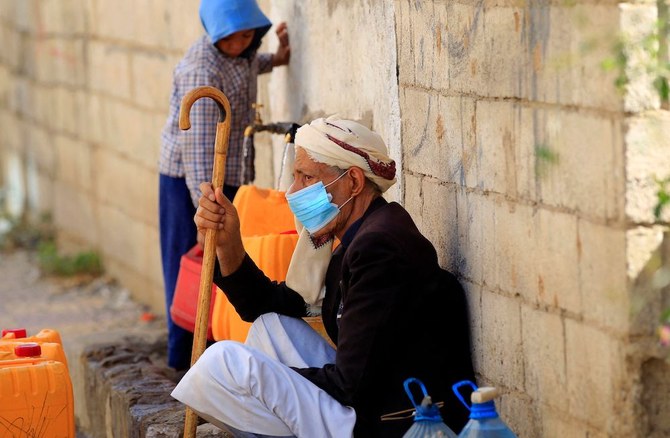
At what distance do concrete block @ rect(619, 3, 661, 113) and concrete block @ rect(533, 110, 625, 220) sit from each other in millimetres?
A: 78

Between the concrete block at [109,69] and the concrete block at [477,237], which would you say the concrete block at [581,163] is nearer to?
the concrete block at [477,237]

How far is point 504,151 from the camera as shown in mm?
3508

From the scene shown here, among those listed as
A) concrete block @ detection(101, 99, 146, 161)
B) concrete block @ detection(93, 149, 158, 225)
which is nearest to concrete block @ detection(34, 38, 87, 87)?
concrete block @ detection(101, 99, 146, 161)

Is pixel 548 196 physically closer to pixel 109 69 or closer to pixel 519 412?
pixel 519 412

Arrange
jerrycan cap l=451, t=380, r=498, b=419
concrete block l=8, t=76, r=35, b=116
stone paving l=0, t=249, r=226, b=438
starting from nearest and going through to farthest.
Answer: jerrycan cap l=451, t=380, r=498, b=419 < stone paving l=0, t=249, r=226, b=438 < concrete block l=8, t=76, r=35, b=116

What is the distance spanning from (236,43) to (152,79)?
7.47 feet

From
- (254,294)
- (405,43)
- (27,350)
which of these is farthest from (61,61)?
(254,294)

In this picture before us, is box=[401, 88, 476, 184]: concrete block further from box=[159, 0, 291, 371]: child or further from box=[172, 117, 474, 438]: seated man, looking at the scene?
box=[159, 0, 291, 371]: child

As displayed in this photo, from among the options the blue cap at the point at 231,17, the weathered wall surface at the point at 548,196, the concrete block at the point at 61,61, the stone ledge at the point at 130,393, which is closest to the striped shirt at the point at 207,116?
the blue cap at the point at 231,17

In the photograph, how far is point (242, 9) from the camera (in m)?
5.41

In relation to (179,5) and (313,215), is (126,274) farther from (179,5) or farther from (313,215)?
(313,215)

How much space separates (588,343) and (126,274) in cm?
611

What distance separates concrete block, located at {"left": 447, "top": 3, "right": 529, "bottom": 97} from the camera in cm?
339

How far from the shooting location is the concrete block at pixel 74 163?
31.3ft
